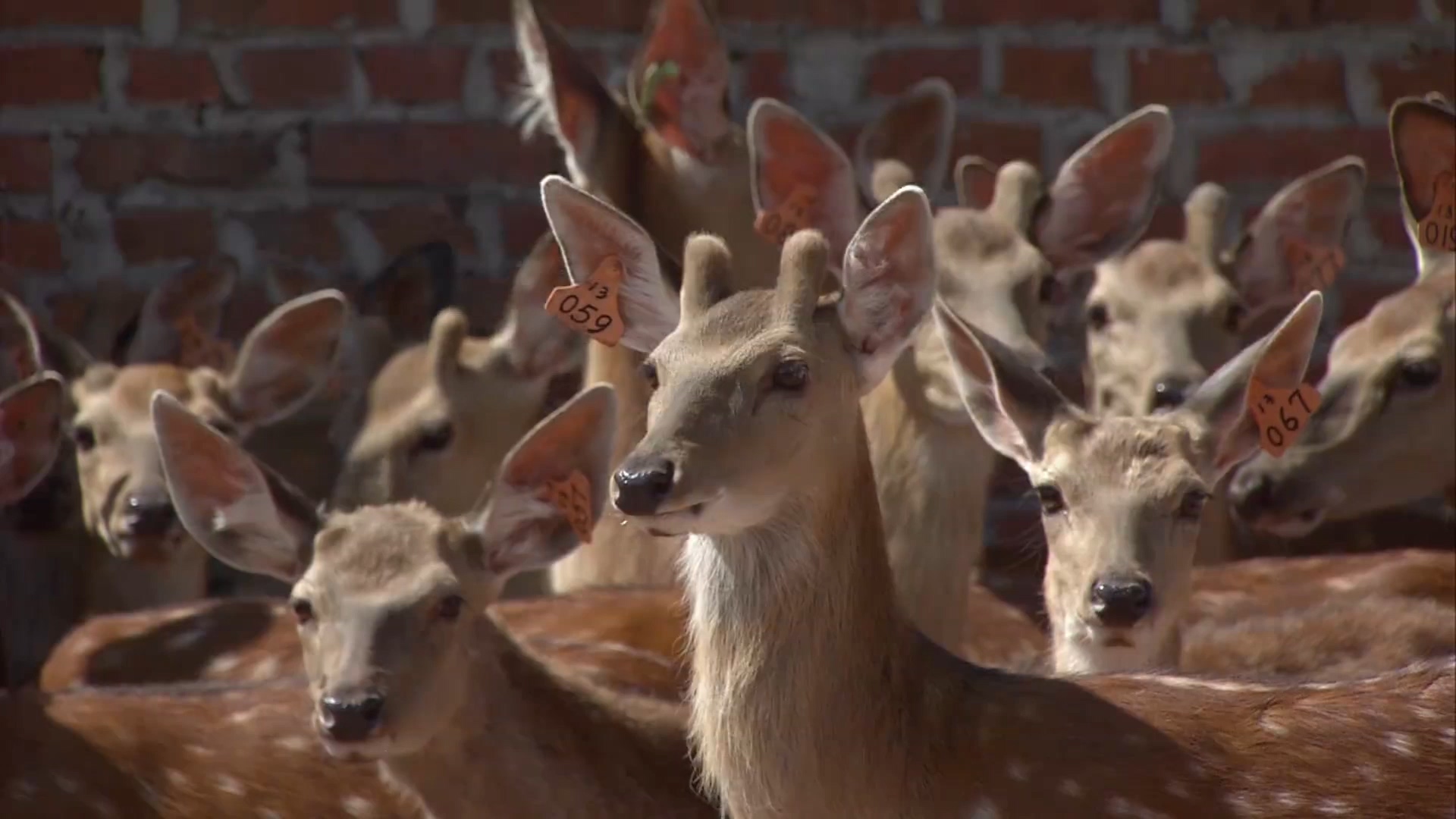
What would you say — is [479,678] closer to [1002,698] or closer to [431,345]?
[1002,698]

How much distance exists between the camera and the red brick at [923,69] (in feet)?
15.8

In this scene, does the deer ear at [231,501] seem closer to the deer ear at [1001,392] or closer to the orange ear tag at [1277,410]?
the deer ear at [1001,392]

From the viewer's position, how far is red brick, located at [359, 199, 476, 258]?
196 inches

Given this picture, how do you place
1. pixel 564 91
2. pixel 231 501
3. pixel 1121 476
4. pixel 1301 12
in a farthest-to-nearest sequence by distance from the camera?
pixel 1301 12 < pixel 564 91 < pixel 231 501 < pixel 1121 476

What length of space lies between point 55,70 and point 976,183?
190 centimetres

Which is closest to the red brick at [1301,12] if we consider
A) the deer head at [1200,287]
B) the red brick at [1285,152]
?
the red brick at [1285,152]

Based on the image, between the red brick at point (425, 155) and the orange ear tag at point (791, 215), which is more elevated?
the red brick at point (425, 155)

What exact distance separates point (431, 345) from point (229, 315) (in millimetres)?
897

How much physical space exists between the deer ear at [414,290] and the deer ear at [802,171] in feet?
3.28

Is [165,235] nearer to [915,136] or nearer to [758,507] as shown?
[915,136]

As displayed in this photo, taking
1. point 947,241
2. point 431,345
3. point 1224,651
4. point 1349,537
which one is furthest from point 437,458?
point 1349,537

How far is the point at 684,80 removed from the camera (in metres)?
4.18

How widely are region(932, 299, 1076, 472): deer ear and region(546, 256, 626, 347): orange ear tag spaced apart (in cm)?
49

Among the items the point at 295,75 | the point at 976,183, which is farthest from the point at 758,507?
the point at 295,75
